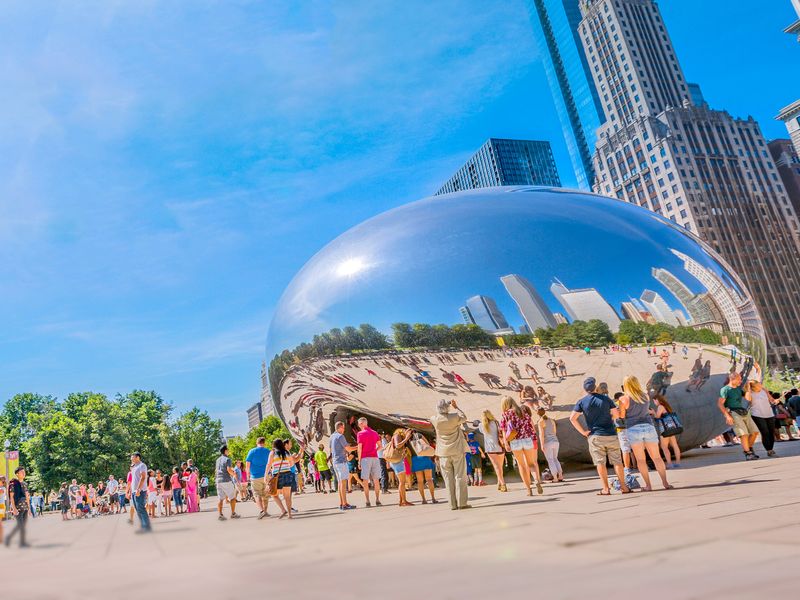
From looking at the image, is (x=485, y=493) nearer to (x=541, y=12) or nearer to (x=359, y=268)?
(x=359, y=268)

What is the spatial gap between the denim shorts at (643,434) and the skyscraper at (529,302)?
75.7 inches

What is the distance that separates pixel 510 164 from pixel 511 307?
177 m

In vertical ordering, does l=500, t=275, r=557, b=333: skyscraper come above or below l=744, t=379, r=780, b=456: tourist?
above

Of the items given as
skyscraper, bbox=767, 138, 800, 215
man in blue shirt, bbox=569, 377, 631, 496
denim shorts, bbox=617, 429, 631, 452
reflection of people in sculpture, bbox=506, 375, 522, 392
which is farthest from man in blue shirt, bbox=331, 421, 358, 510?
skyscraper, bbox=767, 138, 800, 215

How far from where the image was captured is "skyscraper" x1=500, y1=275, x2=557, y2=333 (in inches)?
352

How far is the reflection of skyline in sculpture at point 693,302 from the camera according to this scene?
30.6 ft

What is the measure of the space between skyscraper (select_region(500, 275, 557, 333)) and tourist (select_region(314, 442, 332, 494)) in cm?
654

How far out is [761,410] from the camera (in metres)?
10.4

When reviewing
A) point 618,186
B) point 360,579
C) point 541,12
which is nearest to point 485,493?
point 360,579

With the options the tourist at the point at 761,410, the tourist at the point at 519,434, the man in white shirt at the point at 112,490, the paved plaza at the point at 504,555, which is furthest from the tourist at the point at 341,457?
the man in white shirt at the point at 112,490

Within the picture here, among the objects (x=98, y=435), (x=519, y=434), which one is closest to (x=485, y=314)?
(x=519, y=434)

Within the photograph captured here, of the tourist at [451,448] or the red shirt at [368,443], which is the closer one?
the tourist at [451,448]

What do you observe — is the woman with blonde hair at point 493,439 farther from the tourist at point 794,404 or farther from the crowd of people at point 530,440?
the tourist at point 794,404

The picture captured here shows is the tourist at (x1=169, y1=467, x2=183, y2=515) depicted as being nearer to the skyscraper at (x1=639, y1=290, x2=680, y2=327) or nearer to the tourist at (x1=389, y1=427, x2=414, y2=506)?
the tourist at (x1=389, y1=427, x2=414, y2=506)
